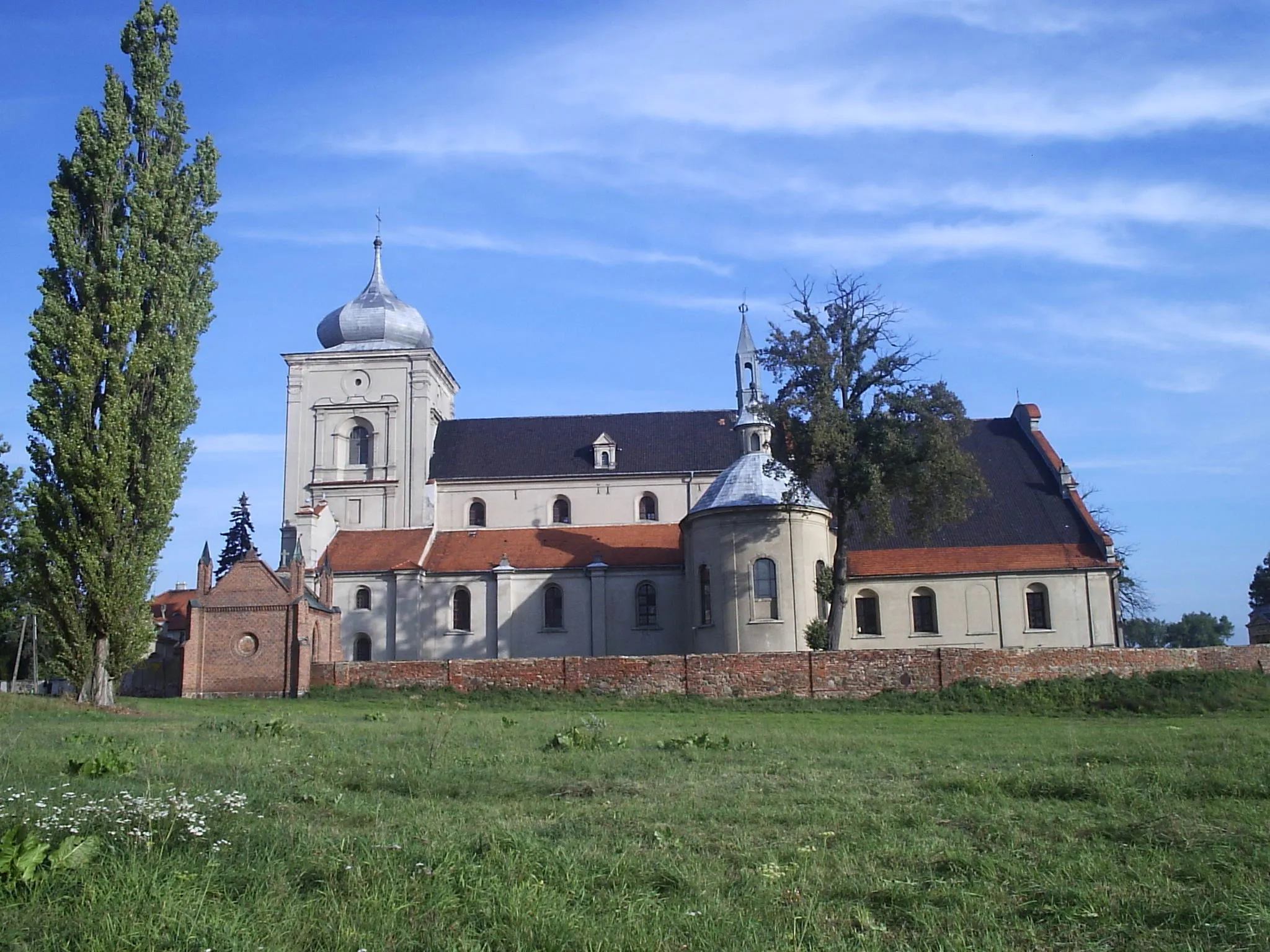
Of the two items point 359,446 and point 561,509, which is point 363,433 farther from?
point 561,509

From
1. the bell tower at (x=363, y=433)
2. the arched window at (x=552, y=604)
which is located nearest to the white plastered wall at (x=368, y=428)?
the bell tower at (x=363, y=433)

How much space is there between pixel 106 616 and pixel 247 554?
15.9 metres

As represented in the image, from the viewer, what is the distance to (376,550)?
49781mm

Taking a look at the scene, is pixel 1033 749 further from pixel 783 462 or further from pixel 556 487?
pixel 556 487

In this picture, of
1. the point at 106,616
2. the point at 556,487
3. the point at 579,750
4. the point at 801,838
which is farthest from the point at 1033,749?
the point at 556,487

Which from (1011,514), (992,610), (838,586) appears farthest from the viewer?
(1011,514)

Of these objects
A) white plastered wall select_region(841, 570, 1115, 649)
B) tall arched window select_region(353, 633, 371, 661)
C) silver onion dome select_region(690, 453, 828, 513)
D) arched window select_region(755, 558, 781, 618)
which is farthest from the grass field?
tall arched window select_region(353, 633, 371, 661)

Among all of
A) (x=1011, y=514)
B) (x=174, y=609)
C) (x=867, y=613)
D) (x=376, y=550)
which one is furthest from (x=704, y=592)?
(x=174, y=609)

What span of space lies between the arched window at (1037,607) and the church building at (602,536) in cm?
8

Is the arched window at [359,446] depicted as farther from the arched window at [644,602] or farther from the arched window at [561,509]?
the arched window at [644,602]

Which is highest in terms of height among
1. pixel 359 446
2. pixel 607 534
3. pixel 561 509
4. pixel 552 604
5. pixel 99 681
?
pixel 359 446

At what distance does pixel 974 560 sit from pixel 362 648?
1016 inches

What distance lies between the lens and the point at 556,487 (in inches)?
2141

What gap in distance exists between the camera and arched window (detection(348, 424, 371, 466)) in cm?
5491
